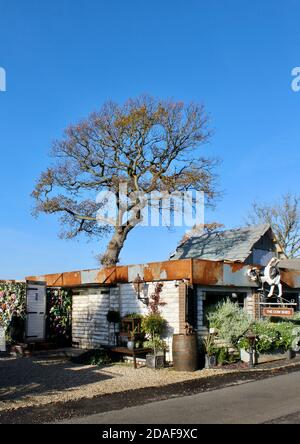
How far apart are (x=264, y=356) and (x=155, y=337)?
367 cm

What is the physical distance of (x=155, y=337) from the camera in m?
14.2

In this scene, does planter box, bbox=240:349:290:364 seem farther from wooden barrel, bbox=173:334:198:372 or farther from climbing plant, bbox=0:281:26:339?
climbing plant, bbox=0:281:26:339

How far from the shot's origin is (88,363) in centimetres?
1473

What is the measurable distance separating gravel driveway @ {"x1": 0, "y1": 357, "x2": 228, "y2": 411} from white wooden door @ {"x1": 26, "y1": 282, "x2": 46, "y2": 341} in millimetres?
2167

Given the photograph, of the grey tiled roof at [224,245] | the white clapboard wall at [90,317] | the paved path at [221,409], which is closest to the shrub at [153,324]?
the white clapboard wall at [90,317]

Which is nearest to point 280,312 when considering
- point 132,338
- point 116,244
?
point 132,338

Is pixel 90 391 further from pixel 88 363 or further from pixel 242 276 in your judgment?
pixel 242 276

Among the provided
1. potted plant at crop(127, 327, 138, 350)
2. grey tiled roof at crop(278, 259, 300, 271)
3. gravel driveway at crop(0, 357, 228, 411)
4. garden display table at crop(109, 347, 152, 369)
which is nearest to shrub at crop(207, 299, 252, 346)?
gravel driveway at crop(0, 357, 228, 411)

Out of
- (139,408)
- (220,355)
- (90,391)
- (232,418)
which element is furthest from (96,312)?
(232,418)

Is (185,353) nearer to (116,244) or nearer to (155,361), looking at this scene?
(155,361)

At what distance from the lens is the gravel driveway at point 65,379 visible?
9.71m

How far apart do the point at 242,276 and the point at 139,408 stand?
803 cm

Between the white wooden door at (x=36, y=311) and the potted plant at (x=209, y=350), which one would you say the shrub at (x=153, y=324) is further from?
the white wooden door at (x=36, y=311)

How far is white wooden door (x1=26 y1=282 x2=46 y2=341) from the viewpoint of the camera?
17391 millimetres
